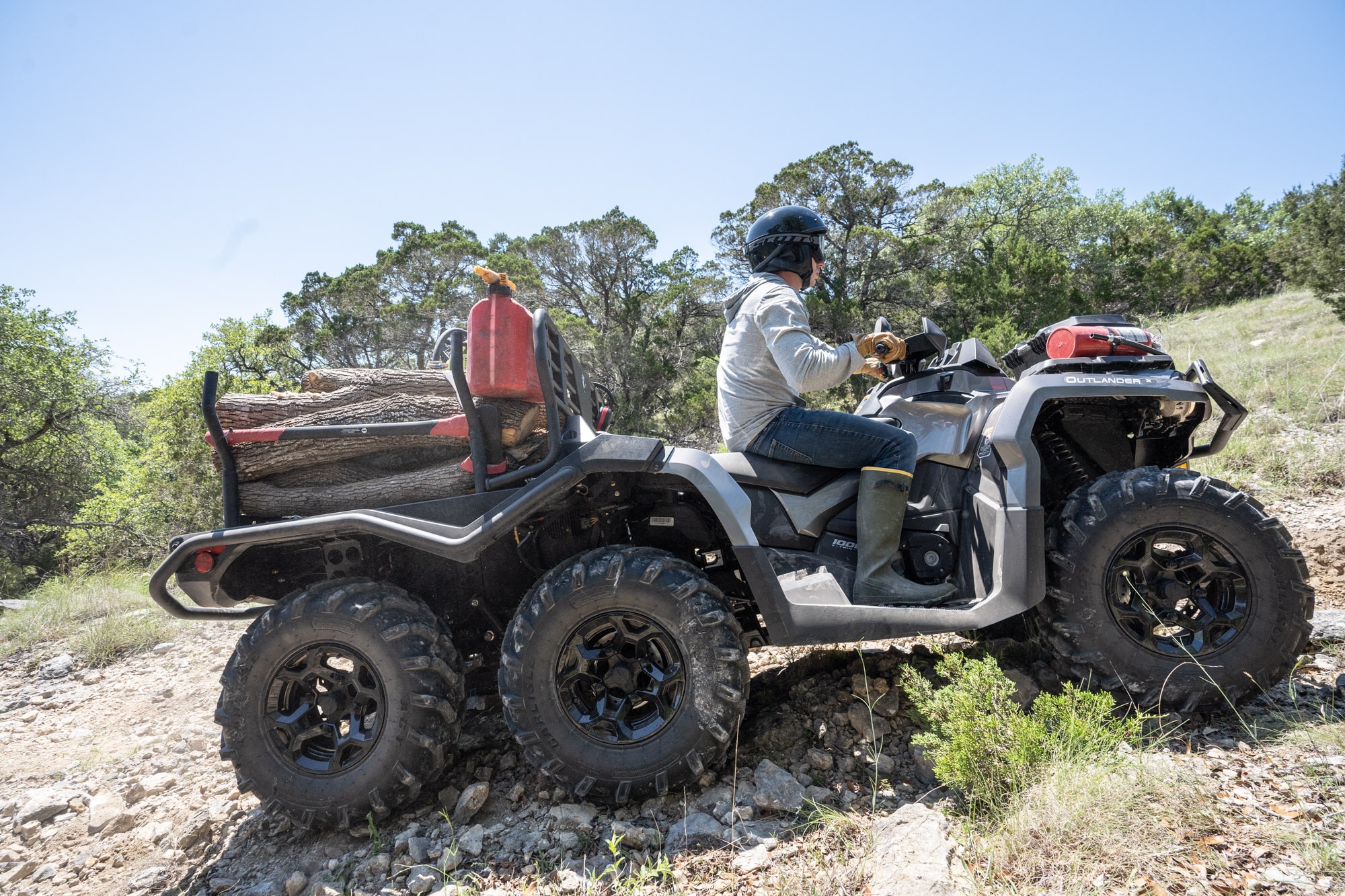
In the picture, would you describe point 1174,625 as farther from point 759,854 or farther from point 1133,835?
point 759,854

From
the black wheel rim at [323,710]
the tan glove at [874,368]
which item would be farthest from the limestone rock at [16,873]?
the tan glove at [874,368]

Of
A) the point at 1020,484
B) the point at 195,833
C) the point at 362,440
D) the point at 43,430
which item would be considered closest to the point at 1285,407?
the point at 1020,484

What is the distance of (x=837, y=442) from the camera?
2801 mm

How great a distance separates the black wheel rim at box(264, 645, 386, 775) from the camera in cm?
247

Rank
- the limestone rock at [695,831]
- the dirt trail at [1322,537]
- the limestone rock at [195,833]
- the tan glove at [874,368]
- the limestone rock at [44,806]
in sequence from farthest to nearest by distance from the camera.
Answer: the dirt trail at [1322,537]
the tan glove at [874,368]
the limestone rock at [44,806]
the limestone rock at [195,833]
the limestone rock at [695,831]

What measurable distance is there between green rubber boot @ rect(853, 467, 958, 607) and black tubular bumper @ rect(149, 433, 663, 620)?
923mm

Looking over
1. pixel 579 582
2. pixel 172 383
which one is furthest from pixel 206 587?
pixel 172 383

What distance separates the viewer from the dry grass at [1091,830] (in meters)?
1.72

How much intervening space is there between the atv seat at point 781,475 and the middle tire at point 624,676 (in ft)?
1.98

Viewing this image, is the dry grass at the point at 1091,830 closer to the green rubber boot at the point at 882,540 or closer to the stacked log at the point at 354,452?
the green rubber boot at the point at 882,540

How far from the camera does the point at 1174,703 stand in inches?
100.0

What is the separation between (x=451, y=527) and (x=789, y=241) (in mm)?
2007

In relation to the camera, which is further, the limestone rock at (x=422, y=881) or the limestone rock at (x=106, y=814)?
the limestone rock at (x=106, y=814)

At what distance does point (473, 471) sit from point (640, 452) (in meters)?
0.68
